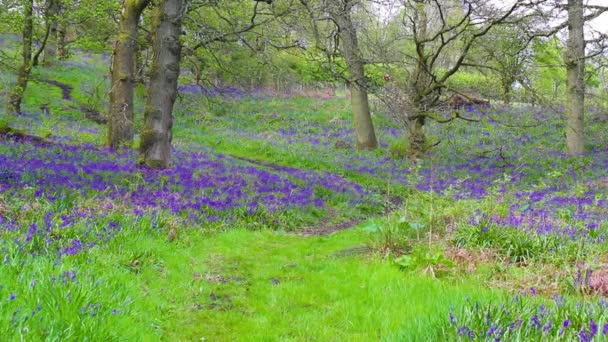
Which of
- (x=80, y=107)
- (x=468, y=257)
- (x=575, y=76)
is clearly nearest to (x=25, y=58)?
(x=80, y=107)

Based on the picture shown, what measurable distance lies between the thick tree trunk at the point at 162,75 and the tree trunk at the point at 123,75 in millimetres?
2096

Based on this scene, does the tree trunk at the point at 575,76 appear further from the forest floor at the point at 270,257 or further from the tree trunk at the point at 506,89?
the forest floor at the point at 270,257

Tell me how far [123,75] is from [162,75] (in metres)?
4.26

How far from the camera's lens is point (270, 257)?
8.09 meters

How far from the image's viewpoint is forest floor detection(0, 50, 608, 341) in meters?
3.98

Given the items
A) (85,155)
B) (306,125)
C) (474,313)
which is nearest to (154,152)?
(85,155)

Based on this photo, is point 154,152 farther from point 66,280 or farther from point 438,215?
point 66,280

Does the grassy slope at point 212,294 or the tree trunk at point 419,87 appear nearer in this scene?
the grassy slope at point 212,294

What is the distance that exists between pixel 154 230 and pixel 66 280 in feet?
11.6

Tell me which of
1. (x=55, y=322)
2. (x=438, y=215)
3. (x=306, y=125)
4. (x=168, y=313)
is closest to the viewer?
(x=55, y=322)

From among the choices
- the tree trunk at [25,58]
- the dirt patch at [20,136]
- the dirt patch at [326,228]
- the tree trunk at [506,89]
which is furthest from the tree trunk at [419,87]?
the tree trunk at [25,58]

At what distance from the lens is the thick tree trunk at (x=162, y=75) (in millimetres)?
11695

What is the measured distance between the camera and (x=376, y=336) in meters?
4.52

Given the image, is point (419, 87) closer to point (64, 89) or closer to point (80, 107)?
point (80, 107)
